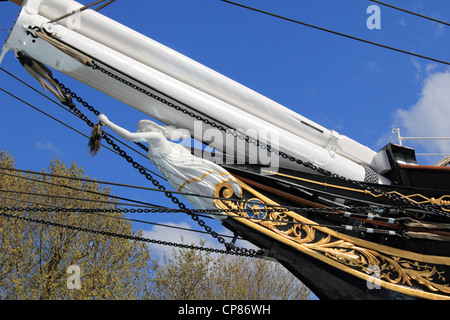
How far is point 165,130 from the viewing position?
167 inches

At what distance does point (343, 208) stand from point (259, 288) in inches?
426

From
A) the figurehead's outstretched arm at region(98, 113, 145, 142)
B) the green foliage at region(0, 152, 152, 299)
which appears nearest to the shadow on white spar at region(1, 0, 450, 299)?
the figurehead's outstretched arm at region(98, 113, 145, 142)

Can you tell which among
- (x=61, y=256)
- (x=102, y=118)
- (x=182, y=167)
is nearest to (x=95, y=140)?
(x=102, y=118)

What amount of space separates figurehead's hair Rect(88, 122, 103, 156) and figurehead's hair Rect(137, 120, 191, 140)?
342 millimetres

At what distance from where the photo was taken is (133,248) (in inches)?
521

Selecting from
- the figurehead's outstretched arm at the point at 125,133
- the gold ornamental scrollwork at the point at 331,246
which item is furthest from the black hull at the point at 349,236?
the figurehead's outstretched arm at the point at 125,133

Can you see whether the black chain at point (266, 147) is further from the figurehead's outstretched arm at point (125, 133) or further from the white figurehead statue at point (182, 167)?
the figurehead's outstretched arm at point (125, 133)

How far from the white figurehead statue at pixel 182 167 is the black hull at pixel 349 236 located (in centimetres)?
20

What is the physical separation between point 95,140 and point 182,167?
0.81m

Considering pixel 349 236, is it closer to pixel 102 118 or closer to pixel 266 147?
pixel 266 147

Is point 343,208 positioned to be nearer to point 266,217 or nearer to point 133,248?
point 266,217
